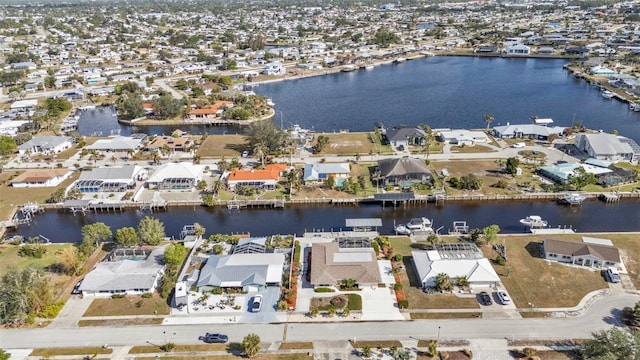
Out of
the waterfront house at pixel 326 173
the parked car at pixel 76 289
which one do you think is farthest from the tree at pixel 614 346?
the parked car at pixel 76 289

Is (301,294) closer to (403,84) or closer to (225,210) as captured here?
(225,210)

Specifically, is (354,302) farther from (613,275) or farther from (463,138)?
(463,138)

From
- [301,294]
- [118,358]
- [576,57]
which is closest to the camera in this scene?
[118,358]

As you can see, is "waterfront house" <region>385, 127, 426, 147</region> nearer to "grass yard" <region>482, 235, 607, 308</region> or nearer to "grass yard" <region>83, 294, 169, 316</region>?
"grass yard" <region>482, 235, 607, 308</region>

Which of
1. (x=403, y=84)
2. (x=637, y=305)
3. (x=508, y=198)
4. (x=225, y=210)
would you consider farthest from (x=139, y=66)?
(x=637, y=305)

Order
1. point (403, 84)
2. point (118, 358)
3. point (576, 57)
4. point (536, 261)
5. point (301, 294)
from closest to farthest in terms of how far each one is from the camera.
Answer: point (118, 358)
point (301, 294)
point (536, 261)
point (403, 84)
point (576, 57)

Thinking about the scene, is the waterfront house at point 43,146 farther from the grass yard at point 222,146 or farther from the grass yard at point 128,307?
the grass yard at point 128,307

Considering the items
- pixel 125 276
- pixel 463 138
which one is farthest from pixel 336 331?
pixel 463 138
